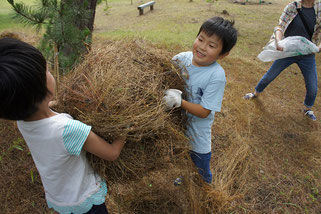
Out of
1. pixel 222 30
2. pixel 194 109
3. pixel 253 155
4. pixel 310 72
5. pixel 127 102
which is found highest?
pixel 222 30

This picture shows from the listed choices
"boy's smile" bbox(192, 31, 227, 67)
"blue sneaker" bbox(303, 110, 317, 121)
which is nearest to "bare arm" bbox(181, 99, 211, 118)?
"boy's smile" bbox(192, 31, 227, 67)

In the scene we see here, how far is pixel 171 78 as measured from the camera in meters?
1.29

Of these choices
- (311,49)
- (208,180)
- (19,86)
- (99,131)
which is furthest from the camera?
(311,49)

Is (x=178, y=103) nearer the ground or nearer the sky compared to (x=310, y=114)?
nearer the sky

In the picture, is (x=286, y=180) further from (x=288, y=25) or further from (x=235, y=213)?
(x=288, y=25)

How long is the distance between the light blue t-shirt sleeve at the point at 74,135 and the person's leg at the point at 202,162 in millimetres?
962

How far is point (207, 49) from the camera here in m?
1.34

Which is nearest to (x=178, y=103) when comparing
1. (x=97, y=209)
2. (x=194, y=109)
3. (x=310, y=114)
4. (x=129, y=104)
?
(x=194, y=109)

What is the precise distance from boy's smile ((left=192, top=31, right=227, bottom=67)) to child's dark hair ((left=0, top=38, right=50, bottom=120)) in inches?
36.6

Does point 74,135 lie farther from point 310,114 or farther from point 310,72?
point 310,114

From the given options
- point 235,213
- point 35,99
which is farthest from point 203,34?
point 235,213

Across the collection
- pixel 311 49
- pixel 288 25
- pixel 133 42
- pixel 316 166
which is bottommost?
pixel 316 166

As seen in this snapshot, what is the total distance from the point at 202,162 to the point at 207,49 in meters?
0.88

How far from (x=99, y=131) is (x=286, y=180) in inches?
87.9
